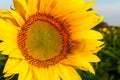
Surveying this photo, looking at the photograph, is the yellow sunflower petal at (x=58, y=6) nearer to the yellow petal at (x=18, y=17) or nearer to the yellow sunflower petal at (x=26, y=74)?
the yellow petal at (x=18, y=17)

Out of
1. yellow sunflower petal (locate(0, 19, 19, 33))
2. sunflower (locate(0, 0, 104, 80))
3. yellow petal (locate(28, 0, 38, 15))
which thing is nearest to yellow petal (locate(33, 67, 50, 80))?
sunflower (locate(0, 0, 104, 80))

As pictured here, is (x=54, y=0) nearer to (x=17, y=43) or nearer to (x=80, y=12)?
(x=80, y=12)

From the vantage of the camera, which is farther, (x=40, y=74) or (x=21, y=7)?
(x=40, y=74)

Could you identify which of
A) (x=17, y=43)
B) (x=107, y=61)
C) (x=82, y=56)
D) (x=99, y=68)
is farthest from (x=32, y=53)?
(x=107, y=61)

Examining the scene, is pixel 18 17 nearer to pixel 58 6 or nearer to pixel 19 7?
pixel 19 7

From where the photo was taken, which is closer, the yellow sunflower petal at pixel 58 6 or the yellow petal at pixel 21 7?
the yellow petal at pixel 21 7

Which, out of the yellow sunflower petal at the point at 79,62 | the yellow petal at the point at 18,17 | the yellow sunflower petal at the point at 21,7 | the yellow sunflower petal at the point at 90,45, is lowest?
the yellow sunflower petal at the point at 79,62

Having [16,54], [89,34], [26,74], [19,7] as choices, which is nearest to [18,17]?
[19,7]

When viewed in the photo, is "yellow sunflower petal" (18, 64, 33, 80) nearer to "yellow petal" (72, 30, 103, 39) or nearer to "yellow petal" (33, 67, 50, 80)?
"yellow petal" (33, 67, 50, 80)

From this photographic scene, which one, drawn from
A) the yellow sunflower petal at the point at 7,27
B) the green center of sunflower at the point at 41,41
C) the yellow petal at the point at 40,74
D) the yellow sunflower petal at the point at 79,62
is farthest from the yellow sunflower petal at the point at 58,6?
the yellow petal at the point at 40,74
